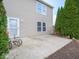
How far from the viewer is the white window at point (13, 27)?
1571 centimetres

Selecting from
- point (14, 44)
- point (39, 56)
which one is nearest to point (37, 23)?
point (14, 44)

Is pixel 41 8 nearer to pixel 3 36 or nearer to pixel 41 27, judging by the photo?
pixel 41 27

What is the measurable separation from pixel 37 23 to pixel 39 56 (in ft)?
39.1

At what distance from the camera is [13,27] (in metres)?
16.1

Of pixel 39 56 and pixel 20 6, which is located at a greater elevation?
pixel 20 6

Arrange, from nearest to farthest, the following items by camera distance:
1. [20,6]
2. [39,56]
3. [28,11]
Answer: [39,56], [20,6], [28,11]

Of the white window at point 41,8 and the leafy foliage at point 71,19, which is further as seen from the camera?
the white window at point 41,8

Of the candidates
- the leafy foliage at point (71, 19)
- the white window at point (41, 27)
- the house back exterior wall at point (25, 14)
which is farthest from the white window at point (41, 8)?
the leafy foliage at point (71, 19)

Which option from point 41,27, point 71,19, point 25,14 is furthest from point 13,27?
point 71,19

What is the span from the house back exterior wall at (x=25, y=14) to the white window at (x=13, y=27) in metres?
0.45

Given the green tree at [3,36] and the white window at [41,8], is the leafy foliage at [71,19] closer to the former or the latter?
the white window at [41,8]

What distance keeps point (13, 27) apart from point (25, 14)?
8.60 feet

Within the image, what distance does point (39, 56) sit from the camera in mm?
9680

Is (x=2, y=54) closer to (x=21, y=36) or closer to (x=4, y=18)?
(x=4, y=18)
